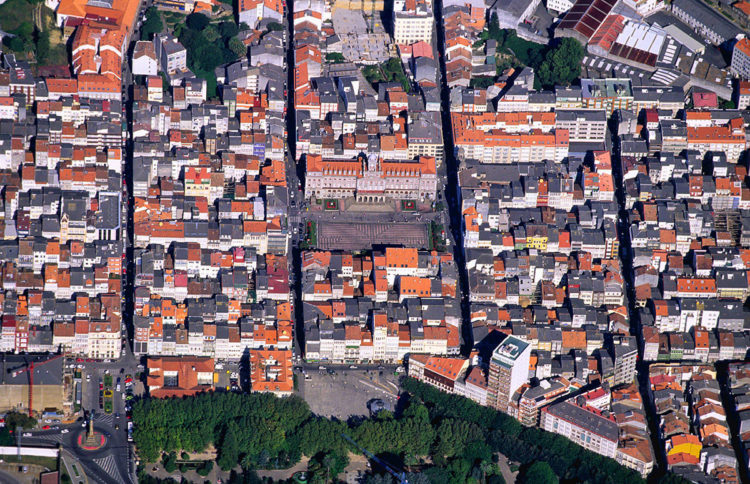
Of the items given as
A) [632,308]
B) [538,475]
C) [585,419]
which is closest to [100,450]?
[538,475]

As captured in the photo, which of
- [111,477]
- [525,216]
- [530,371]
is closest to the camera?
[111,477]

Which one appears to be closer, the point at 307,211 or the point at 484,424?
the point at 484,424

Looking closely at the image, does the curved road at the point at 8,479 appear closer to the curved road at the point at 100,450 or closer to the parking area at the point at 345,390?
the curved road at the point at 100,450

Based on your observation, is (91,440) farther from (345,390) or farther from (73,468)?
(345,390)

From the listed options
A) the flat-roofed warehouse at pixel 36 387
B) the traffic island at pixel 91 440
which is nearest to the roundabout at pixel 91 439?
the traffic island at pixel 91 440

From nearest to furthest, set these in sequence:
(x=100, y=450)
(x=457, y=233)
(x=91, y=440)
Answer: (x=100, y=450) < (x=91, y=440) < (x=457, y=233)

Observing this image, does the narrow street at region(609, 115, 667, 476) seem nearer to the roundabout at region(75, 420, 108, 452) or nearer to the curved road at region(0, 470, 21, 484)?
the roundabout at region(75, 420, 108, 452)

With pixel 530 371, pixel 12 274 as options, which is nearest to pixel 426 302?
pixel 530 371

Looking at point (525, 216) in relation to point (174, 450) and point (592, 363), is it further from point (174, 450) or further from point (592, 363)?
point (174, 450)
